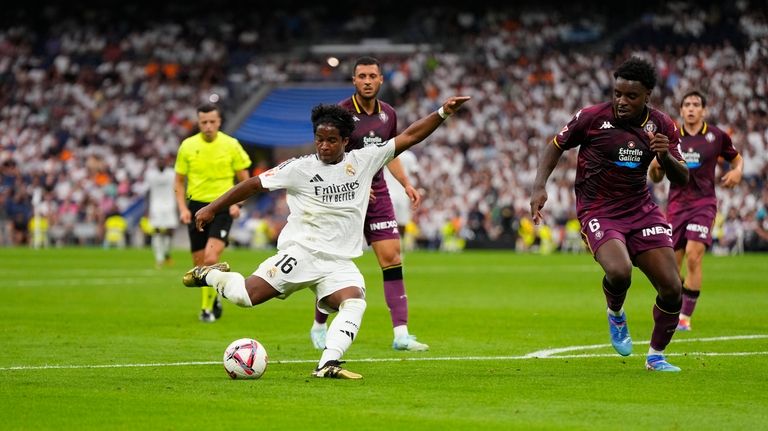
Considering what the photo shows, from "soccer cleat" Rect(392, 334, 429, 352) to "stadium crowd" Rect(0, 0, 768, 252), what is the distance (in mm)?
26109

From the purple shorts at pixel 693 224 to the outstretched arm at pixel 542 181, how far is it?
452 cm

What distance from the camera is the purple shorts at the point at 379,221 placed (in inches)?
513

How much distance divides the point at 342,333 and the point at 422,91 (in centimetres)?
3829

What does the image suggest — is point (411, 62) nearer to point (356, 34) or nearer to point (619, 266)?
point (356, 34)

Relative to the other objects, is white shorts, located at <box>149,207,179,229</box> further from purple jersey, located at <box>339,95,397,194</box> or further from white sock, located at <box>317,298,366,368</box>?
white sock, located at <box>317,298,366,368</box>

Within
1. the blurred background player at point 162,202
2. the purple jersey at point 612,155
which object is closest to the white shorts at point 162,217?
the blurred background player at point 162,202

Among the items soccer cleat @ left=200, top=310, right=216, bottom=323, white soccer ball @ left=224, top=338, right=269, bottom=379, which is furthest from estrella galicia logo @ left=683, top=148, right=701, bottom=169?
white soccer ball @ left=224, top=338, right=269, bottom=379

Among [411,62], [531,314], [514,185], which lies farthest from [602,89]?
[531,314]

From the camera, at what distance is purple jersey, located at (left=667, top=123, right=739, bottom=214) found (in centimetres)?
1496

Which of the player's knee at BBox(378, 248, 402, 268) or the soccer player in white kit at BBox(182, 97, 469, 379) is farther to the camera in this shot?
the player's knee at BBox(378, 248, 402, 268)

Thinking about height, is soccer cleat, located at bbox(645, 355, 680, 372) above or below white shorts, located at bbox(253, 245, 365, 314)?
below

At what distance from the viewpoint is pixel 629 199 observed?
35.8ft

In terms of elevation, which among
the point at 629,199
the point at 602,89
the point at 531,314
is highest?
the point at 602,89

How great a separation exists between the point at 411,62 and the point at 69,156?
44.3 feet
